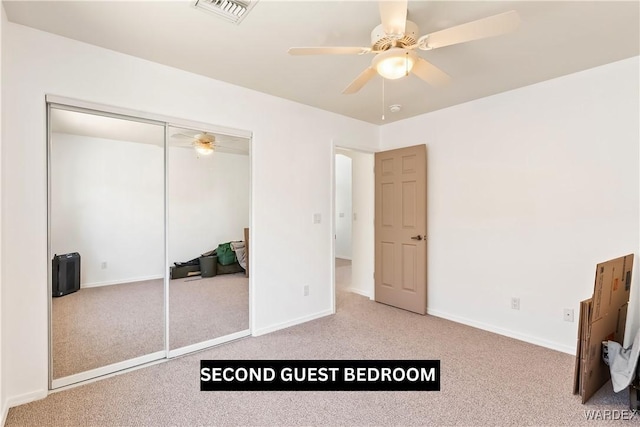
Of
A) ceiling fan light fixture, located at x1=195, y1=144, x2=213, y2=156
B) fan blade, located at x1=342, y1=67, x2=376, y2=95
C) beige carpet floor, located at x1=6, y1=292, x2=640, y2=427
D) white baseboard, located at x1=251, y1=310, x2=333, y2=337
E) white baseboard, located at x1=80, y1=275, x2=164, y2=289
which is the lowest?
beige carpet floor, located at x1=6, y1=292, x2=640, y2=427

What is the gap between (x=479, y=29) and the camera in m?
1.59

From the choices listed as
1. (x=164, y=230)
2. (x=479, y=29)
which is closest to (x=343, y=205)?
(x=164, y=230)

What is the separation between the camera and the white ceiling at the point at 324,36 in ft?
6.17

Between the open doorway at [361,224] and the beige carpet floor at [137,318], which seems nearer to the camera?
the beige carpet floor at [137,318]

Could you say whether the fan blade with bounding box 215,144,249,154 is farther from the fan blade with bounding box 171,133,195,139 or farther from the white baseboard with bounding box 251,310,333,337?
the white baseboard with bounding box 251,310,333,337

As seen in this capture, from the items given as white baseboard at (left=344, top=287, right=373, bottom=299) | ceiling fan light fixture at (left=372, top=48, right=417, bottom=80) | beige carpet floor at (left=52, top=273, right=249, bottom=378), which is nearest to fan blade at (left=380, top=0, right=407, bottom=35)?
ceiling fan light fixture at (left=372, top=48, right=417, bottom=80)

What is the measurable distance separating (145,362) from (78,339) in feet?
1.69

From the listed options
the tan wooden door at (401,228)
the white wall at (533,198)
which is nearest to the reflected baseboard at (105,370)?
the tan wooden door at (401,228)

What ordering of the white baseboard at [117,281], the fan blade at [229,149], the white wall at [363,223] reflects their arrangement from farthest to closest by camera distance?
the white wall at [363,223]
the fan blade at [229,149]
the white baseboard at [117,281]

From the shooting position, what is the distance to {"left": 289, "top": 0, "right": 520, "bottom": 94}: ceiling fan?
1.54 m

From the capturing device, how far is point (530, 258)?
10.1ft

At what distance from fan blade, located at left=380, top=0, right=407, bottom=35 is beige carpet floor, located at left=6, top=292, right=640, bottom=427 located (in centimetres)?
222

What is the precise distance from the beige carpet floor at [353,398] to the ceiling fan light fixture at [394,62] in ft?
6.85

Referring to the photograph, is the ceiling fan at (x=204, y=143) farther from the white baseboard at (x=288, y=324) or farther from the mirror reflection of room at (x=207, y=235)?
the white baseboard at (x=288, y=324)
